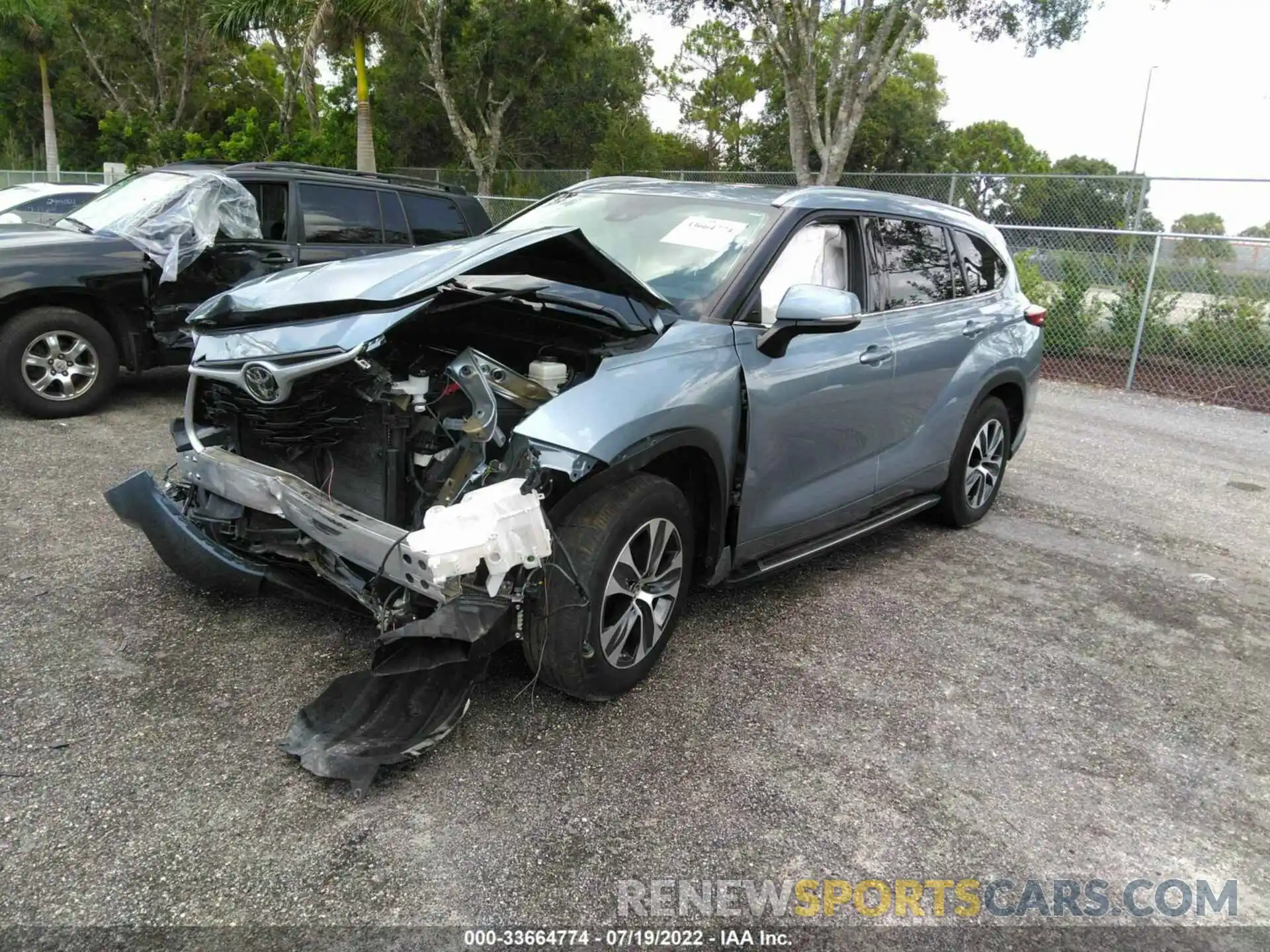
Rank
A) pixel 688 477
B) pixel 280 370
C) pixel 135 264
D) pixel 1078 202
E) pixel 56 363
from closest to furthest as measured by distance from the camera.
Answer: pixel 280 370 → pixel 688 477 → pixel 56 363 → pixel 135 264 → pixel 1078 202

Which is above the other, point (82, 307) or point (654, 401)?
point (654, 401)

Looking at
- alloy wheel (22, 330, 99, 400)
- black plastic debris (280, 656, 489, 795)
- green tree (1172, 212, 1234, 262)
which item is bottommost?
black plastic debris (280, 656, 489, 795)

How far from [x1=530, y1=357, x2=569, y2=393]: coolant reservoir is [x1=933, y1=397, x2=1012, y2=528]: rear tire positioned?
9.01 ft

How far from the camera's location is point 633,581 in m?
3.28

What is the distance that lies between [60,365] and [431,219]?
319 cm

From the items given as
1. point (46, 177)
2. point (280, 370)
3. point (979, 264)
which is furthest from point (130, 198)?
point (46, 177)

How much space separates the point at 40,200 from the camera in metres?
10.5

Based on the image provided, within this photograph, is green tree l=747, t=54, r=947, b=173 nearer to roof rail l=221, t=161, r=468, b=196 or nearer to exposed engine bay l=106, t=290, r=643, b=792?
roof rail l=221, t=161, r=468, b=196

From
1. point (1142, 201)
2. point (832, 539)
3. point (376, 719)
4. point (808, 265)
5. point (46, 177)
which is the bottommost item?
point (376, 719)

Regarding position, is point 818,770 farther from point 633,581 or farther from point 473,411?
point 473,411

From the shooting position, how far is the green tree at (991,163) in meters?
12.9

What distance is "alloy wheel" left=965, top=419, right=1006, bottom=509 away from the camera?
539 centimetres

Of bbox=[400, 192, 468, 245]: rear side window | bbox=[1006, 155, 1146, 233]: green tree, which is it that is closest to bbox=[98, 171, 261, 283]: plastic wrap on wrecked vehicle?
bbox=[400, 192, 468, 245]: rear side window

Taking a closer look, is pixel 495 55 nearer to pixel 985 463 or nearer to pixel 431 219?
pixel 431 219
